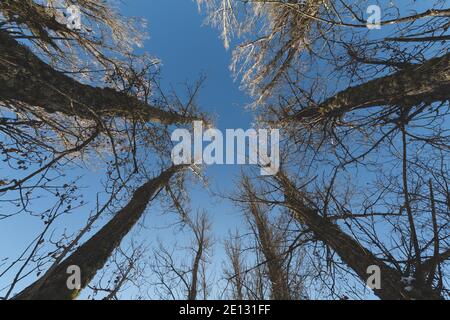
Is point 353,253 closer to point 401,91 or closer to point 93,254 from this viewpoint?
point 401,91

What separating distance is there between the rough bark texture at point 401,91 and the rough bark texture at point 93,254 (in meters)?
3.00

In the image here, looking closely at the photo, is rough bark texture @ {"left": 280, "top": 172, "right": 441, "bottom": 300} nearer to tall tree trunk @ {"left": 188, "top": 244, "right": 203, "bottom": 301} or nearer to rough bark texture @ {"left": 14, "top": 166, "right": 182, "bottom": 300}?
rough bark texture @ {"left": 14, "top": 166, "right": 182, "bottom": 300}

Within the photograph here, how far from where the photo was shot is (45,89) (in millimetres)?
3191

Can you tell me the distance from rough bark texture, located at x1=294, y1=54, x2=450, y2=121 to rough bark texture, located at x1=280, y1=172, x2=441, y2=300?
1.32 metres

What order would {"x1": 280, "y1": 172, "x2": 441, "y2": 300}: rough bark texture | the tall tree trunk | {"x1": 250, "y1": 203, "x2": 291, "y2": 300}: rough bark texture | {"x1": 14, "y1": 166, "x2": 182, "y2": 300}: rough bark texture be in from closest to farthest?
{"x1": 14, "y1": 166, "x2": 182, "y2": 300}: rough bark texture < {"x1": 280, "y1": 172, "x2": 441, "y2": 300}: rough bark texture < {"x1": 250, "y1": 203, "x2": 291, "y2": 300}: rough bark texture < the tall tree trunk

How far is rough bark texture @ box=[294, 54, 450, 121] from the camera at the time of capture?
9.26ft

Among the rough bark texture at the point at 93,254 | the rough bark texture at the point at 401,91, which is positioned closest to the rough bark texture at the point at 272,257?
the rough bark texture at the point at 93,254

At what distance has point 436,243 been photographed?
6.95ft

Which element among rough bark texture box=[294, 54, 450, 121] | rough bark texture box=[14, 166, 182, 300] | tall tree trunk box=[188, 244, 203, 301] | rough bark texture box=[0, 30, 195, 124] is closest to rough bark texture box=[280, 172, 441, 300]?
rough bark texture box=[294, 54, 450, 121]

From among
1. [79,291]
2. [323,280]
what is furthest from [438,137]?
[79,291]

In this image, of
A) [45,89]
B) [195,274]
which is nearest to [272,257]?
[195,274]

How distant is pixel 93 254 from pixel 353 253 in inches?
108

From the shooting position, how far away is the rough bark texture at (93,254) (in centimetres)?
A: 213
